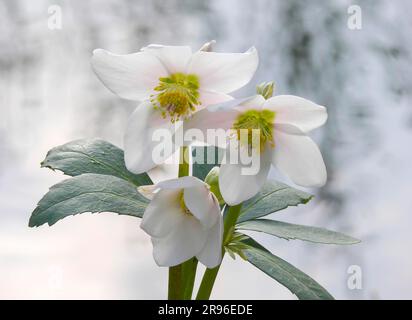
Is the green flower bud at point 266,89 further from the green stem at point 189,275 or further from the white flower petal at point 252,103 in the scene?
the green stem at point 189,275

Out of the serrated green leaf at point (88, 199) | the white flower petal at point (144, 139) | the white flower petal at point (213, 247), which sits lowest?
the white flower petal at point (213, 247)

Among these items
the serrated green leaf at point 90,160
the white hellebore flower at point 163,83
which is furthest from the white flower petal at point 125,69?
the serrated green leaf at point 90,160

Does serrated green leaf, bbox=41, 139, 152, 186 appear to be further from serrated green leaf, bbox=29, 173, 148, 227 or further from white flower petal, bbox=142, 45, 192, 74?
white flower petal, bbox=142, 45, 192, 74

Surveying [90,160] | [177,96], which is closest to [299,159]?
[177,96]

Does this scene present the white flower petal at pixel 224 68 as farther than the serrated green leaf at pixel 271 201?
No

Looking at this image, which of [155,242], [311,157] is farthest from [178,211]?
[311,157]

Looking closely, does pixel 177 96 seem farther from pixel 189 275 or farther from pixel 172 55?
pixel 189 275

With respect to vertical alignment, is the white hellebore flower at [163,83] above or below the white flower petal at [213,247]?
above
